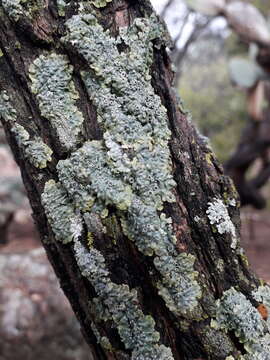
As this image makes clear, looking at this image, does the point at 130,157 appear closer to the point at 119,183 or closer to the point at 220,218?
the point at 119,183

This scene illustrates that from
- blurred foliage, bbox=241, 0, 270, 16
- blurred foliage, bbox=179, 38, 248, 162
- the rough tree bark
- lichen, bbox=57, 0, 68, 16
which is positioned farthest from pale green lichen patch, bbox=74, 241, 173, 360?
blurred foliage, bbox=241, 0, 270, 16

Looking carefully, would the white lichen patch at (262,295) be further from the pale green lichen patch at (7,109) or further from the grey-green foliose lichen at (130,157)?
the pale green lichen patch at (7,109)

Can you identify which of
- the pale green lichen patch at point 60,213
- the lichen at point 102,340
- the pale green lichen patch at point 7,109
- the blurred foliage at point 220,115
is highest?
the blurred foliage at point 220,115

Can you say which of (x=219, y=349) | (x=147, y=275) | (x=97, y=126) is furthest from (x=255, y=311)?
(x=97, y=126)

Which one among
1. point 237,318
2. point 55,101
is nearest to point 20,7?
point 55,101

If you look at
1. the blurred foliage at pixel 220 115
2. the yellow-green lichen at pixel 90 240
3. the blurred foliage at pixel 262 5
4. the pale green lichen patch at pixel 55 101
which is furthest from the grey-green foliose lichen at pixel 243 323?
the blurred foliage at pixel 262 5

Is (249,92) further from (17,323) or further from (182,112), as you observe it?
(182,112)

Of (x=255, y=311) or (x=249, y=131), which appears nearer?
(x=255, y=311)
